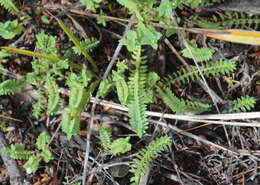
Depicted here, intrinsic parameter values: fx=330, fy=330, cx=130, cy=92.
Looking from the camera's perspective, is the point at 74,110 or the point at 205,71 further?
the point at 205,71

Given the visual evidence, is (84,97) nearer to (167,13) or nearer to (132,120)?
(132,120)

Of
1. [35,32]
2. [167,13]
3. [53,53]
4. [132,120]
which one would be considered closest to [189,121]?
[132,120]

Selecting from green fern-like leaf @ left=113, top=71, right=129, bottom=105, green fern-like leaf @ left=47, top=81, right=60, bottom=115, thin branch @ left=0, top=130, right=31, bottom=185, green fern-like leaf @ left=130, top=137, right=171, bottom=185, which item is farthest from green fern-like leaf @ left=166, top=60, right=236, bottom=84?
thin branch @ left=0, top=130, right=31, bottom=185

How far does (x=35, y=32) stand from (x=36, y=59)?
0.29m

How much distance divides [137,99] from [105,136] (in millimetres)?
423

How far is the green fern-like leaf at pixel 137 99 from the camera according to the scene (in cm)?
262

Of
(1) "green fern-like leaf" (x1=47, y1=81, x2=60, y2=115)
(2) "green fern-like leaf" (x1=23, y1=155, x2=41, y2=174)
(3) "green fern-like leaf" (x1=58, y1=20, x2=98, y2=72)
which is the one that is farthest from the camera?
(2) "green fern-like leaf" (x1=23, y1=155, x2=41, y2=174)

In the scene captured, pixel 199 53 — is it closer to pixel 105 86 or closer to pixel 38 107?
pixel 105 86

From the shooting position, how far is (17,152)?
2.81 meters

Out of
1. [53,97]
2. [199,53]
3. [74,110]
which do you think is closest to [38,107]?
[53,97]

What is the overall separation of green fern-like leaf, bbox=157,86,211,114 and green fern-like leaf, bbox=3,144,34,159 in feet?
4.14

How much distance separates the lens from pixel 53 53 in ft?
9.12

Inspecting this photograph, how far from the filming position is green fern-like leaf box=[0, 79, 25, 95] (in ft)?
9.00

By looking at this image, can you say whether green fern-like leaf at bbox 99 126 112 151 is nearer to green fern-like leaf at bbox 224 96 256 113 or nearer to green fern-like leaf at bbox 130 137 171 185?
green fern-like leaf at bbox 130 137 171 185
